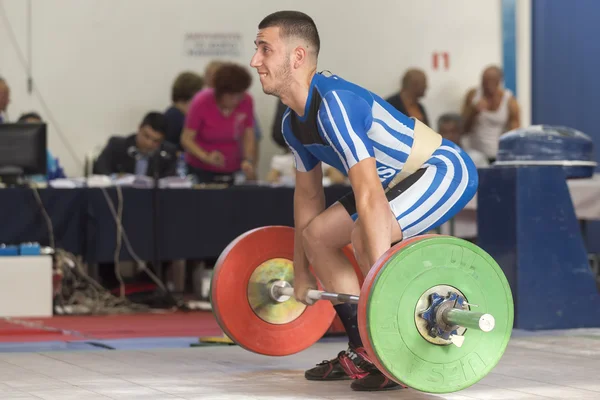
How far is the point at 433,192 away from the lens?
396 cm

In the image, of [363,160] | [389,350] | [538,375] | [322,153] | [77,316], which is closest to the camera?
[389,350]

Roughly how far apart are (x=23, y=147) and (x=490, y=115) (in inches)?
185

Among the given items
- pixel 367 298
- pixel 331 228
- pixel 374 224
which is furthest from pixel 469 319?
pixel 331 228

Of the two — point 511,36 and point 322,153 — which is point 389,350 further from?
point 511,36

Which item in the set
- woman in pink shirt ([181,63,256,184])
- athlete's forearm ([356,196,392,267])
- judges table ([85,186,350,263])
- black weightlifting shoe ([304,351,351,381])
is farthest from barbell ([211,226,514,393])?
woman in pink shirt ([181,63,256,184])

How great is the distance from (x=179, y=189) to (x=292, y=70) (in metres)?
3.57

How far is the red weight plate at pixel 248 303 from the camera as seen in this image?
4480mm

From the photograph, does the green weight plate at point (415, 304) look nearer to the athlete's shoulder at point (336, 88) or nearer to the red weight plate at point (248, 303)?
the athlete's shoulder at point (336, 88)

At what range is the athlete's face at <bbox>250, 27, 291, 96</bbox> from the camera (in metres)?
3.95

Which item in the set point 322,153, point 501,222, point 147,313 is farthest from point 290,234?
point 147,313

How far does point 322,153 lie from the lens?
4016mm

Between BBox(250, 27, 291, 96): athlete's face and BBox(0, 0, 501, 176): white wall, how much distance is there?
6164mm

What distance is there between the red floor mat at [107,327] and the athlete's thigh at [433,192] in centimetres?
234

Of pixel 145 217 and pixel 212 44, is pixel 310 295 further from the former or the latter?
pixel 212 44
